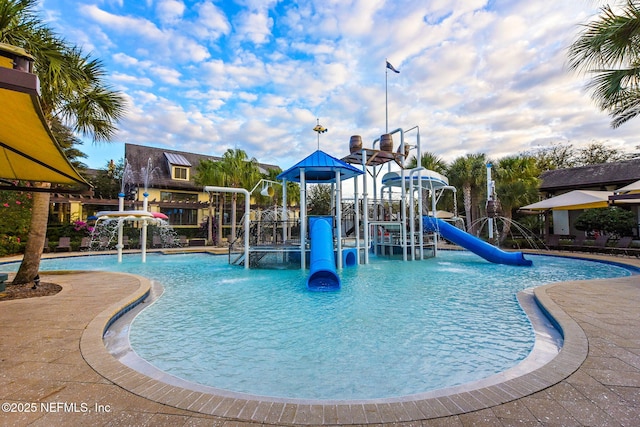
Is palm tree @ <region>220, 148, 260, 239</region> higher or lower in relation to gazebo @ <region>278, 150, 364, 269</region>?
higher

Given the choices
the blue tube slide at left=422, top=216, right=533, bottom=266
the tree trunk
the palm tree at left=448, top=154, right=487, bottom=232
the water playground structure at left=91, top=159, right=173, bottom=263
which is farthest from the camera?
the palm tree at left=448, top=154, right=487, bottom=232

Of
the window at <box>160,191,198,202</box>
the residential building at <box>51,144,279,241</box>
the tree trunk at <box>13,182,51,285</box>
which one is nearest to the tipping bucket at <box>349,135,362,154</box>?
the tree trunk at <box>13,182,51,285</box>

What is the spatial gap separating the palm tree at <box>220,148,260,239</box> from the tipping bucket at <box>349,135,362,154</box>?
1127 cm

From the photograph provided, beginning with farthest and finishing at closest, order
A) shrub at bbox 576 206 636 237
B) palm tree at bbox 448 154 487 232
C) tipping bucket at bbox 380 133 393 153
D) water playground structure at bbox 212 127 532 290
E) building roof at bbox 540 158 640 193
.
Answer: palm tree at bbox 448 154 487 232 < building roof at bbox 540 158 640 193 < shrub at bbox 576 206 636 237 < tipping bucket at bbox 380 133 393 153 < water playground structure at bbox 212 127 532 290

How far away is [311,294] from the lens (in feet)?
25.8

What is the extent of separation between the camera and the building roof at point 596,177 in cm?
2111

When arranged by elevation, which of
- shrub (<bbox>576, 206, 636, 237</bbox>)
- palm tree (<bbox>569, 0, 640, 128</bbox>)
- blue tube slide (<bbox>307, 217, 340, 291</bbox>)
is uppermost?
palm tree (<bbox>569, 0, 640, 128</bbox>)

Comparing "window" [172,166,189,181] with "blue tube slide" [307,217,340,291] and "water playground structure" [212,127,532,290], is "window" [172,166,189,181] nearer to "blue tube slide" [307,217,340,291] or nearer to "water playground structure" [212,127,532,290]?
"water playground structure" [212,127,532,290]

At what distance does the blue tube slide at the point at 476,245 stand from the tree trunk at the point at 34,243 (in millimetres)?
14903

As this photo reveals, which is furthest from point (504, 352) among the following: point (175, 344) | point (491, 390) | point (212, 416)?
point (175, 344)

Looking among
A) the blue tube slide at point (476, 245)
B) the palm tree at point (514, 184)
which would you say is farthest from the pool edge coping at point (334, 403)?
the palm tree at point (514, 184)

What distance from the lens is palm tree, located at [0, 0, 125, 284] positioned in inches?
274

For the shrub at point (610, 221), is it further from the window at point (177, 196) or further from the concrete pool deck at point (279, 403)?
the window at point (177, 196)

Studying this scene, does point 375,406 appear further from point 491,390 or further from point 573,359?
point 573,359
